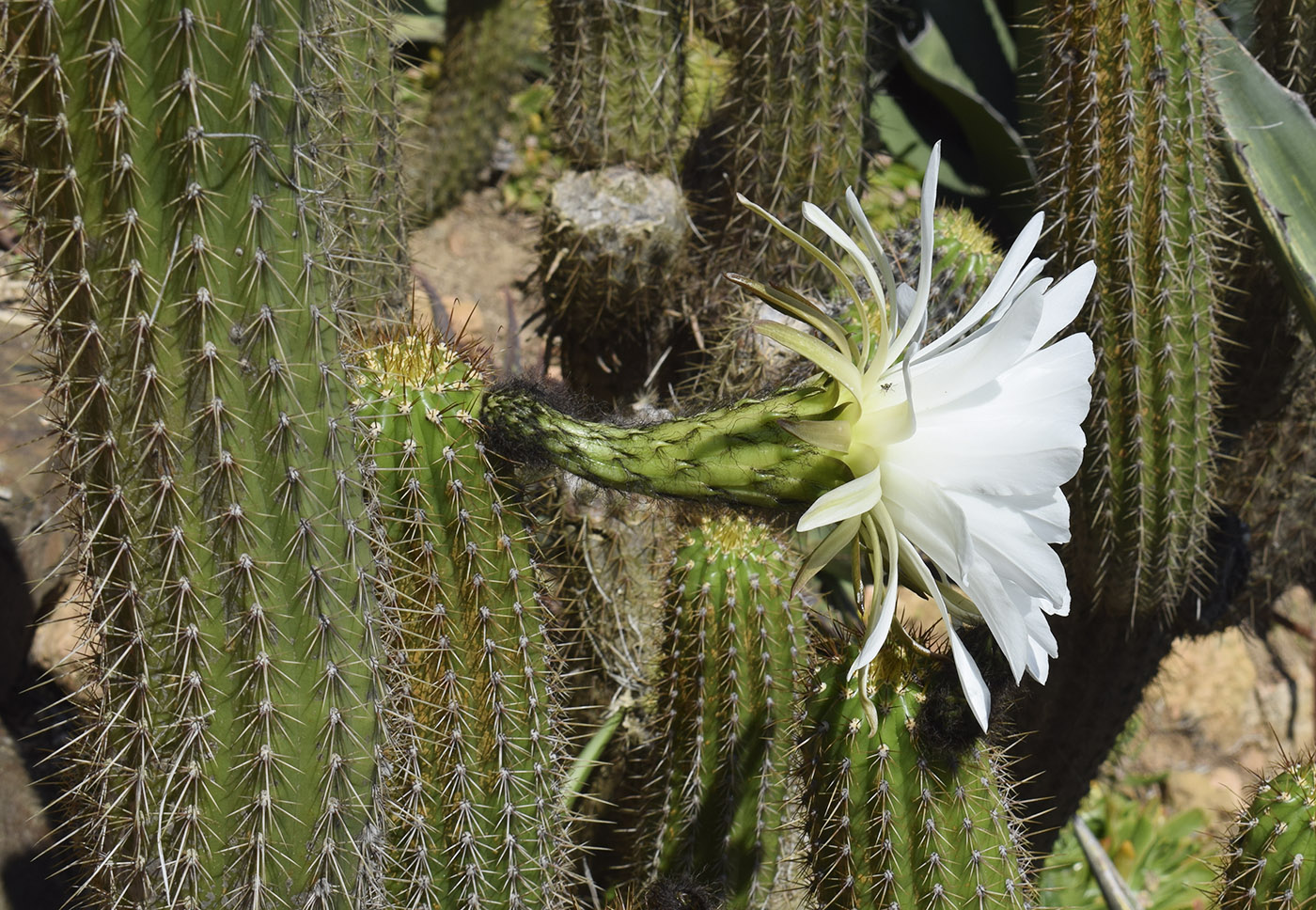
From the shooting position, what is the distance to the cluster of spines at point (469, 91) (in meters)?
3.54

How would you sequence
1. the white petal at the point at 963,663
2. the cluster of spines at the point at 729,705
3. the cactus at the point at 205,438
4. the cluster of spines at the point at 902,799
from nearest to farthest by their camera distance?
the cactus at the point at 205,438
the white petal at the point at 963,663
the cluster of spines at the point at 902,799
the cluster of spines at the point at 729,705

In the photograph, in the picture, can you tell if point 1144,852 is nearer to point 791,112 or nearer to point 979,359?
point 791,112

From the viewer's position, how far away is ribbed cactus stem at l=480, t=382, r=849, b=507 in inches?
42.5

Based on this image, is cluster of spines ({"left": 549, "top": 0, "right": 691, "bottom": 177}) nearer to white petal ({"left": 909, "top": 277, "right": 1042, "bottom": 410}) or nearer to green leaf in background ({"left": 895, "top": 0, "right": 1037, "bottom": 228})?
green leaf in background ({"left": 895, "top": 0, "right": 1037, "bottom": 228})

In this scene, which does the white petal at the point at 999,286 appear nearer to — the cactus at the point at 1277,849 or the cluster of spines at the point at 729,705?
the cluster of spines at the point at 729,705

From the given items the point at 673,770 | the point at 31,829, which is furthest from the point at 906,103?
the point at 31,829

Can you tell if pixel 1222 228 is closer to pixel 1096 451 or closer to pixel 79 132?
pixel 1096 451

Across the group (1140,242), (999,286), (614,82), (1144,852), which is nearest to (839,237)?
(999,286)

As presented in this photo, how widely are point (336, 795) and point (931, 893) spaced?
0.67 metres

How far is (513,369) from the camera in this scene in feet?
6.44

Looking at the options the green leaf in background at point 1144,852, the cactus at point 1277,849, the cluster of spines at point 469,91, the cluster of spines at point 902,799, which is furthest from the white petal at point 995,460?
the cluster of spines at point 469,91

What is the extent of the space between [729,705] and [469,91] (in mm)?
2754

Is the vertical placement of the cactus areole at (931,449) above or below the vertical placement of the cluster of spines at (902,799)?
above

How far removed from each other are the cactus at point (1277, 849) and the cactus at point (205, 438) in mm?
1094
